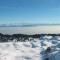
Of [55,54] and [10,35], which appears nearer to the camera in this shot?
[55,54]

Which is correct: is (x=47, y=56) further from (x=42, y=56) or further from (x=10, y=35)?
(x=10, y=35)

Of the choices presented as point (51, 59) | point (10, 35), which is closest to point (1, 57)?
point (51, 59)

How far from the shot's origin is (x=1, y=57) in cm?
1143

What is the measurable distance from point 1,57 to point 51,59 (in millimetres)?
3635

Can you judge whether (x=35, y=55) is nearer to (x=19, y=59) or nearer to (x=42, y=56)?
(x=42, y=56)

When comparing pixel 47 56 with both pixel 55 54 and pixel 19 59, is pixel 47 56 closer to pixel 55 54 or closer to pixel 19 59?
pixel 55 54

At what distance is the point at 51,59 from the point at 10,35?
22.0 metres

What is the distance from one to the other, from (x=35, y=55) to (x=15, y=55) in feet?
5.15

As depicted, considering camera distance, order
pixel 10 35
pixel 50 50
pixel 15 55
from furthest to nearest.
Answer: pixel 10 35 → pixel 50 50 → pixel 15 55

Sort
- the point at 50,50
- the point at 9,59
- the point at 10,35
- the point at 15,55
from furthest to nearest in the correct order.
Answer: the point at 10,35 < the point at 50,50 < the point at 15,55 < the point at 9,59

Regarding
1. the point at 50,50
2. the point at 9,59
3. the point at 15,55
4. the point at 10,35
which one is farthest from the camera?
the point at 10,35

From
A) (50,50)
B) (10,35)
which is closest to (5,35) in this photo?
(10,35)

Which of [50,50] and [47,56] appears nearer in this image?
[47,56]

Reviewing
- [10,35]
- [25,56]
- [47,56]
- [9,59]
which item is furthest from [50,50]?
[10,35]
